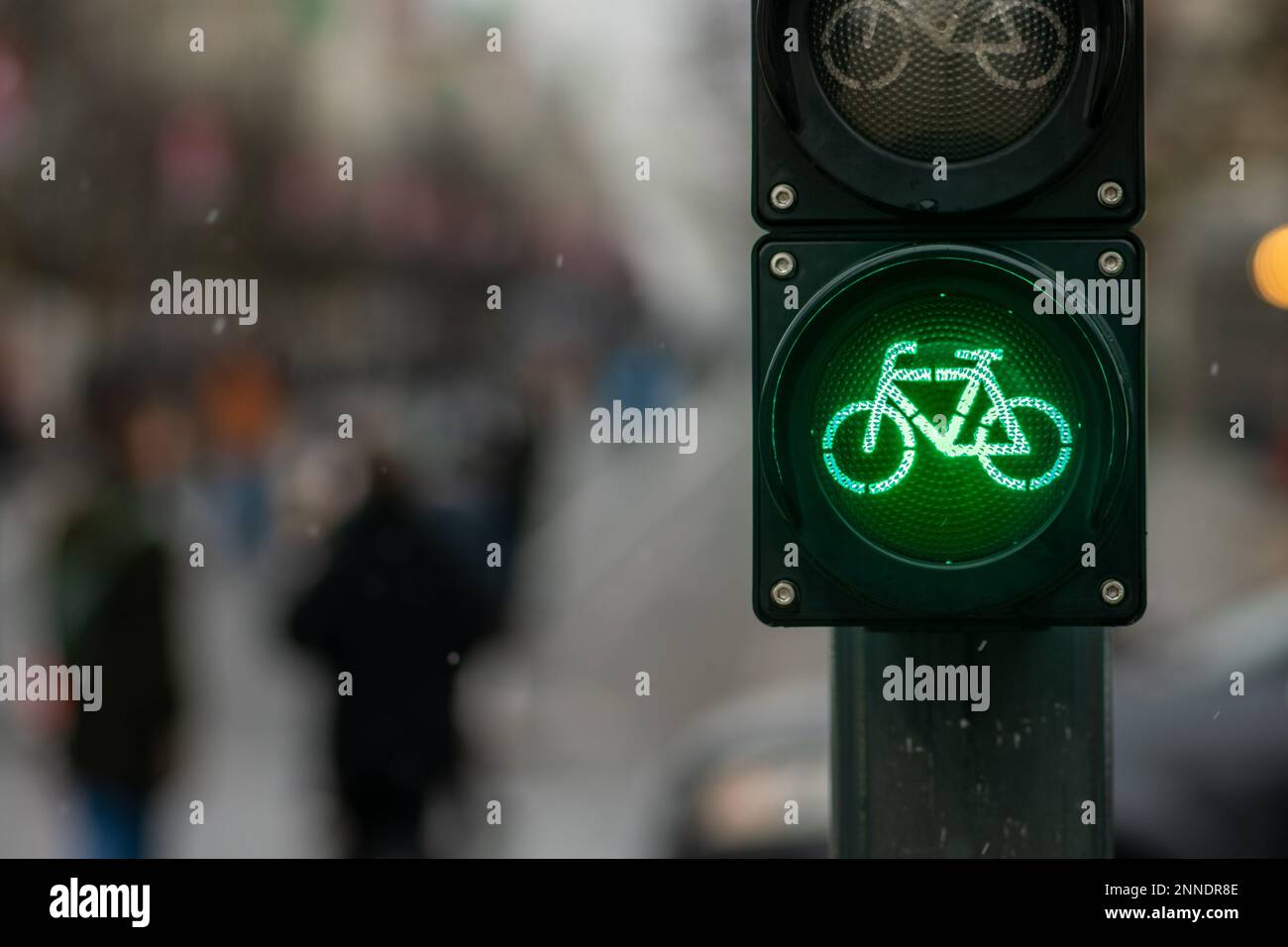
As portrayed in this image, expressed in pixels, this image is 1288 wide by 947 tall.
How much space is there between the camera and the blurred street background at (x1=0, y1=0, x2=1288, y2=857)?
19.3 ft

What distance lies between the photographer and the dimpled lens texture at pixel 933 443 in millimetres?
1554

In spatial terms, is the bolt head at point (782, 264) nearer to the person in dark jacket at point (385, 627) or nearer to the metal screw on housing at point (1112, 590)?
the metal screw on housing at point (1112, 590)

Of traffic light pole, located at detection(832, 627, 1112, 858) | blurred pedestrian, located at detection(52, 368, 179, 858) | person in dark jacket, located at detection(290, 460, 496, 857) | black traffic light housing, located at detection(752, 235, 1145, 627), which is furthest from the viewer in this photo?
person in dark jacket, located at detection(290, 460, 496, 857)

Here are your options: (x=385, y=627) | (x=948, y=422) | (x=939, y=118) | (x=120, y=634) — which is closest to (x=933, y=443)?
(x=948, y=422)

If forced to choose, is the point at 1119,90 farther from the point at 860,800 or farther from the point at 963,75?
the point at 860,800

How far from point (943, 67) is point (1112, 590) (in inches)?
20.4

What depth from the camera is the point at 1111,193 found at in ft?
5.23

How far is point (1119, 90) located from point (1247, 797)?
3.37 meters

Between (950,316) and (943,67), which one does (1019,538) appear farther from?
(943,67)

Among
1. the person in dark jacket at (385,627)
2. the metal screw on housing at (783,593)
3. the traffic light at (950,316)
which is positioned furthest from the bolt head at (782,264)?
the person in dark jacket at (385,627)

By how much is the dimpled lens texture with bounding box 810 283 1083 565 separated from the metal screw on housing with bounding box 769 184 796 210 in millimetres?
130

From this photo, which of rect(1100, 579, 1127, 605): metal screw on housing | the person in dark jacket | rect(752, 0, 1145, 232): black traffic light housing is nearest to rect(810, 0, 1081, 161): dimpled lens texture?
rect(752, 0, 1145, 232): black traffic light housing

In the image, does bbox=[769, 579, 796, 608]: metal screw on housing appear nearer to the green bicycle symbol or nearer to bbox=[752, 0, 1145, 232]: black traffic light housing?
the green bicycle symbol
